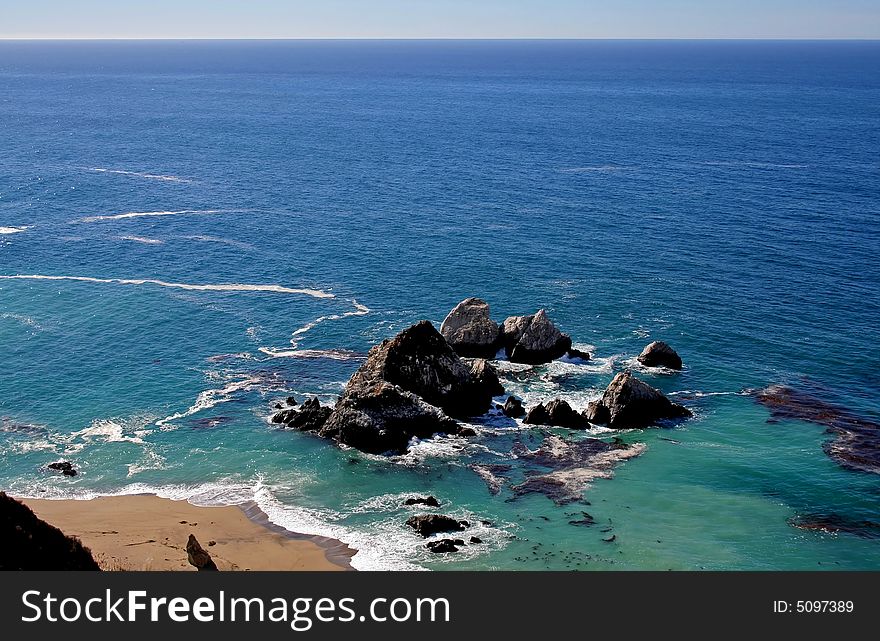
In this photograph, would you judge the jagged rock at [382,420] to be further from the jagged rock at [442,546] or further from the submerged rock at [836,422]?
the submerged rock at [836,422]

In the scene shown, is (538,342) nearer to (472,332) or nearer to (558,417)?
(472,332)

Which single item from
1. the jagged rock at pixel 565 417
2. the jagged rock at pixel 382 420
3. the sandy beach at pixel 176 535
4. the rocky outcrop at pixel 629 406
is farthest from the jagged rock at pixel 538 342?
the sandy beach at pixel 176 535

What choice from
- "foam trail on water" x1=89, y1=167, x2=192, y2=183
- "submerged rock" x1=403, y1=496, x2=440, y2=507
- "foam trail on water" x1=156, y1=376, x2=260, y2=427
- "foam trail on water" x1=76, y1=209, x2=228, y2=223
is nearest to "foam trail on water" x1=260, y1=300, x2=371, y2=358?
"foam trail on water" x1=156, y1=376, x2=260, y2=427

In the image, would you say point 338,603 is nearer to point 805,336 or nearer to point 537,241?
point 805,336

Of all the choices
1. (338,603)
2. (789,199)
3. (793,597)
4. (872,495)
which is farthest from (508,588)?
(789,199)

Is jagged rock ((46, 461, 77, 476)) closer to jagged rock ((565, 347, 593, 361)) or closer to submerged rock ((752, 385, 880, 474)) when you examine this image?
jagged rock ((565, 347, 593, 361))

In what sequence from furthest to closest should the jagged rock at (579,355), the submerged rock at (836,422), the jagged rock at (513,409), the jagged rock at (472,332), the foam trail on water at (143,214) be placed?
the foam trail on water at (143,214)
the jagged rock at (472,332)
the jagged rock at (579,355)
the jagged rock at (513,409)
the submerged rock at (836,422)
